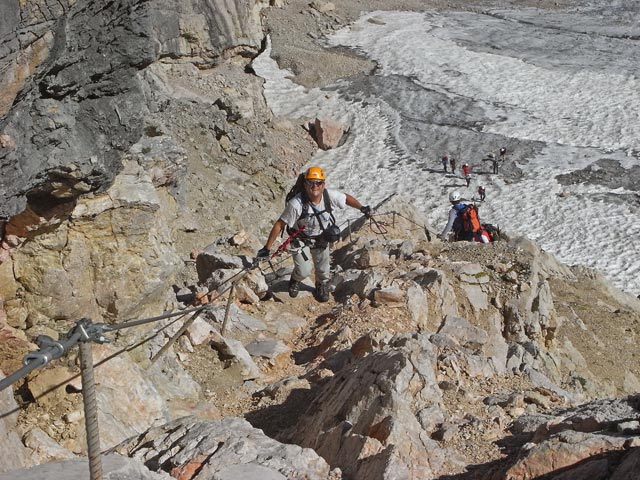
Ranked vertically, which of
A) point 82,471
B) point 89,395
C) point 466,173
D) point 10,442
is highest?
point 89,395

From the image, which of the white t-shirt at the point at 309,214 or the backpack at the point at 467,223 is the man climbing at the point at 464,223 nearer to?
Answer: the backpack at the point at 467,223

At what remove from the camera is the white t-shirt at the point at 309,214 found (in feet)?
34.0

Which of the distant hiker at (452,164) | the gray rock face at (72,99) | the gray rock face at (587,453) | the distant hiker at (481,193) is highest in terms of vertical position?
the gray rock face at (72,99)

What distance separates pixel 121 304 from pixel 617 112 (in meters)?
30.2

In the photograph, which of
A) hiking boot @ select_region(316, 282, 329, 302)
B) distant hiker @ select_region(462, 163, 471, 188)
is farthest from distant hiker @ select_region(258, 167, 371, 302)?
distant hiker @ select_region(462, 163, 471, 188)

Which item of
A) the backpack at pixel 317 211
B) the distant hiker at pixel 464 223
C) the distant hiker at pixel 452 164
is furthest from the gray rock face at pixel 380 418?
the distant hiker at pixel 452 164

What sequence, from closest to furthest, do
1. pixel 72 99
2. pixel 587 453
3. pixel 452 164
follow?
pixel 587 453
pixel 72 99
pixel 452 164

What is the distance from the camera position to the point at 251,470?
5.59 metres

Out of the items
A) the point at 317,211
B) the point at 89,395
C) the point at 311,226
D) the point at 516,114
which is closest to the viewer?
the point at 89,395

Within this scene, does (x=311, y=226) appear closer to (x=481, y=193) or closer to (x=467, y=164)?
(x=481, y=193)

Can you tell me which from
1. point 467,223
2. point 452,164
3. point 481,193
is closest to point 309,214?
point 467,223

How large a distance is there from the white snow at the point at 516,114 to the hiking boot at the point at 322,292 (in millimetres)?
11929

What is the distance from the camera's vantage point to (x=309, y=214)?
1050cm

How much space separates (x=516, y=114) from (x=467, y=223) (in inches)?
751
